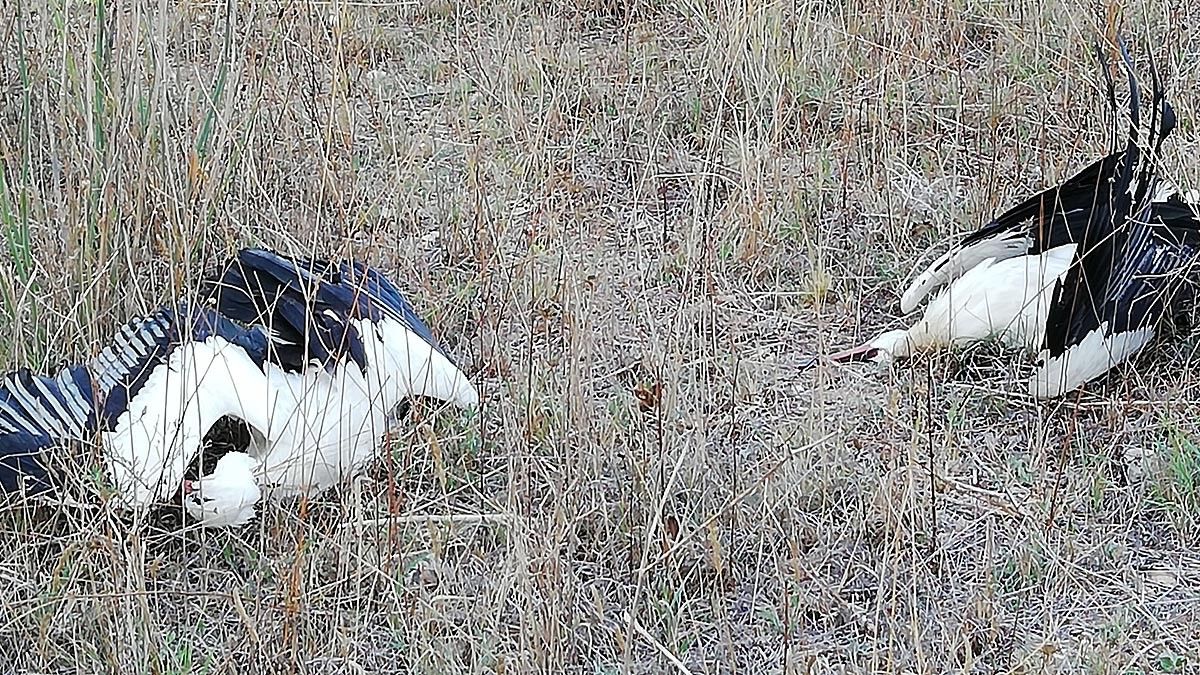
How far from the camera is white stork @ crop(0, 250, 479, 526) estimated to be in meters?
2.11

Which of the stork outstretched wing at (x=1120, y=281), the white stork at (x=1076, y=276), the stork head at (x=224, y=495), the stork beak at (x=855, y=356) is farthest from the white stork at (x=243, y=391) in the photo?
the stork outstretched wing at (x=1120, y=281)

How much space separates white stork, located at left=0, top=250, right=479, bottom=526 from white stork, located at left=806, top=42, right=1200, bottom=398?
914mm

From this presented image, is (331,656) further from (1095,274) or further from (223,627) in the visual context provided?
(1095,274)

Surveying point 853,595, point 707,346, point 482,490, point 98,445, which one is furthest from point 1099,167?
point 98,445

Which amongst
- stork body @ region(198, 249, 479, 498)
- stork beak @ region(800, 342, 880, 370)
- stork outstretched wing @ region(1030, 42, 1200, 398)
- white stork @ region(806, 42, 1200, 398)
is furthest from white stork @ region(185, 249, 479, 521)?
stork outstretched wing @ region(1030, 42, 1200, 398)

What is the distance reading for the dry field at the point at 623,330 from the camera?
2.04m

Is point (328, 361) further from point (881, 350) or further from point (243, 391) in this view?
point (881, 350)

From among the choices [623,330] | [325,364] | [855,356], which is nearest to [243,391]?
[325,364]

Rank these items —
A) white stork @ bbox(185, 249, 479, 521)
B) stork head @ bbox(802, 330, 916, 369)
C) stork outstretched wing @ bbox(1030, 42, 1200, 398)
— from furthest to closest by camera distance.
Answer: stork head @ bbox(802, 330, 916, 369)
stork outstretched wing @ bbox(1030, 42, 1200, 398)
white stork @ bbox(185, 249, 479, 521)

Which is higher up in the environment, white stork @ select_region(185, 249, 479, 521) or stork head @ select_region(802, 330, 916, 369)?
white stork @ select_region(185, 249, 479, 521)

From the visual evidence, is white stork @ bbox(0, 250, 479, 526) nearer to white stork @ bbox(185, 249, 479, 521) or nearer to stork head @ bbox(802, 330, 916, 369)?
white stork @ bbox(185, 249, 479, 521)

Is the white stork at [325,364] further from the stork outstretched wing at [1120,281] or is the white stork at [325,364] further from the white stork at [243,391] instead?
the stork outstretched wing at [1120,281]

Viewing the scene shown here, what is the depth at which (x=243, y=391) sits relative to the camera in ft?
7.38

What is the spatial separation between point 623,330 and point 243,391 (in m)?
0.82
